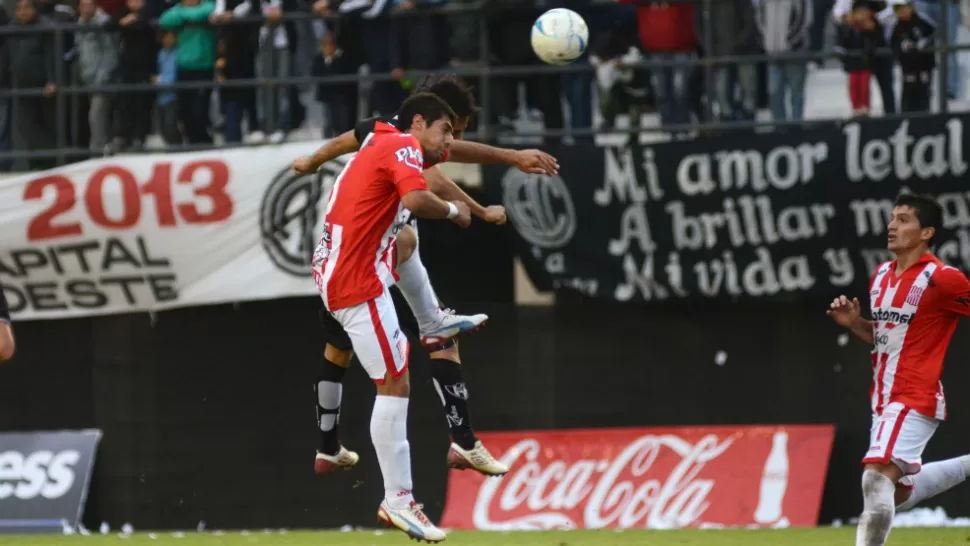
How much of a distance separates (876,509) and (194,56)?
8838mm

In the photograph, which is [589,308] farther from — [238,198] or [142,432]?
[142,432]

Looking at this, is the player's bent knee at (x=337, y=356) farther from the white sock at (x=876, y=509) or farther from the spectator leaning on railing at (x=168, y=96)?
the spectator leaning on railing at (x=168, y=96)

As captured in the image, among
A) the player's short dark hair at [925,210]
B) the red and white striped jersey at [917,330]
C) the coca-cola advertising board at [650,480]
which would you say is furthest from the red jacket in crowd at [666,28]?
the red and white striped jersey at [917,330]

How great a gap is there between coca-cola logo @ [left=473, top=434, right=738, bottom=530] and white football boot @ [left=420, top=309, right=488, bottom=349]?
15.2 feet

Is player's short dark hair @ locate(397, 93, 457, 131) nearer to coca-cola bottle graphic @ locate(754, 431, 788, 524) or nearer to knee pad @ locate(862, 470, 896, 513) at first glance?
knee pad @ locate(862, 470, 896, 513)

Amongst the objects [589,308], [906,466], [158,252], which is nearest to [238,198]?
[158,252]

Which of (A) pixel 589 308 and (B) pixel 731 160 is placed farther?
(A) pixel 589 308

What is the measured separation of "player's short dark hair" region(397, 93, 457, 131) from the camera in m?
9.37

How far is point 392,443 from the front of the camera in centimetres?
938

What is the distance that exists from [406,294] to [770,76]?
18.3ft

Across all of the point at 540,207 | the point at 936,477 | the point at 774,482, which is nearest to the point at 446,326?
the point at 936,477

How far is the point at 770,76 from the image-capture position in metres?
14.5

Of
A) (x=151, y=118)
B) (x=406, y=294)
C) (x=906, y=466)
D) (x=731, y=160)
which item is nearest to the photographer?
(x=906, y=466)

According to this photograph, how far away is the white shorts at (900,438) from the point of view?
30.4 feet
